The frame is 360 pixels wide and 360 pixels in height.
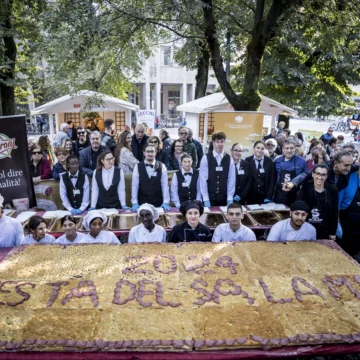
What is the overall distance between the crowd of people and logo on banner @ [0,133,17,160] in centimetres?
89

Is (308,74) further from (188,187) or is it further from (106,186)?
(106,186)

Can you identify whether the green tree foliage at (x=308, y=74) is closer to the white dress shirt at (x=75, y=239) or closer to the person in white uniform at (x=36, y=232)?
the white dress shirt at (x=75, y=239)

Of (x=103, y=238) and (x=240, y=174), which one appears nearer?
(x=103, y=238)

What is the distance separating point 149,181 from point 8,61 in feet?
23.2

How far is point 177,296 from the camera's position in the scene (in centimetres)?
316

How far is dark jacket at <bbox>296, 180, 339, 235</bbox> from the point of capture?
4.88 meters

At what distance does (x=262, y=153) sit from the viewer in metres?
6.56

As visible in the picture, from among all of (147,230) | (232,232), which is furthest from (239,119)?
(147,230)

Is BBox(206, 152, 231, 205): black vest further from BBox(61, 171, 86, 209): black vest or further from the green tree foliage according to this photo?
Answer: the green tree foliage

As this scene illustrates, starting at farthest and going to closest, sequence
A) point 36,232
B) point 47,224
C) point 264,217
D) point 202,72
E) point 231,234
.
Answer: point 202,72 → point 264,217 → point 47,224 → point 231,234 → point 36,232

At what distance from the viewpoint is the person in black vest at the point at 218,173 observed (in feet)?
20.9

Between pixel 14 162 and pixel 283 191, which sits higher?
pixel 14 162

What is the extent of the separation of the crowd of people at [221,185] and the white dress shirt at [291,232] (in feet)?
0.04

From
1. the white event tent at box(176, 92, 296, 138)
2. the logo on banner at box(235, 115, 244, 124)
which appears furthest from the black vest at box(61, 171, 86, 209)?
the white event tent at box(176, 92, 296, 138)
